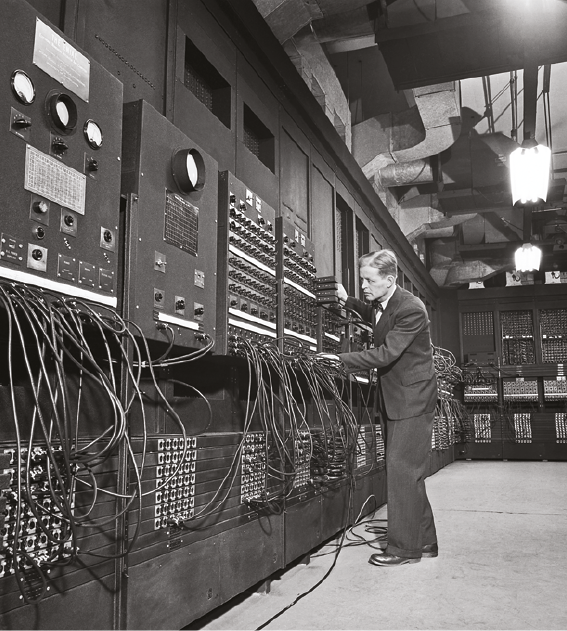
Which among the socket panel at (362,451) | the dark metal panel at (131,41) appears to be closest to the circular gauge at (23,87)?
the dark metal panel at (131,41)

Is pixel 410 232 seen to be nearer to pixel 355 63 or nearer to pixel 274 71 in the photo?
pixel 355 63

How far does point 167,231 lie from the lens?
201 centimetres

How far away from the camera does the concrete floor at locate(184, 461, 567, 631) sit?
2143 millimetres

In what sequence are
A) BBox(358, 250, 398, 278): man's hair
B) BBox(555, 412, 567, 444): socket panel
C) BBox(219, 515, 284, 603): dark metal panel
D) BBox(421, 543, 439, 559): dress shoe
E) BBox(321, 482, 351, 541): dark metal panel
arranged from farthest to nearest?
1. BBox(555, 412, 567, 444): socket panel
2. BBox(321, 482, 351, 541): dark metal panel
3. BBox(358, 250, 398, 278): man's hair
4. BBox(421, 543, 439, 559): dress shoe
5. BBox(219, 515, 284, 603): dark metal panel

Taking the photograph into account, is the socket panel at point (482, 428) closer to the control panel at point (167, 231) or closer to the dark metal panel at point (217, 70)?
the dark metal panel at point (217, 70)

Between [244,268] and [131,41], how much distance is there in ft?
3.21

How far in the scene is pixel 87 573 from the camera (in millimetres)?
1540

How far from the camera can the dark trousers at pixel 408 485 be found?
2928 mm

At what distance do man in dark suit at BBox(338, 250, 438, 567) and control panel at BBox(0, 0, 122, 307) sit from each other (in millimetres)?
1588

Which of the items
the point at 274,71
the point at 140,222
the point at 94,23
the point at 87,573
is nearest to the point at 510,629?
the point at 87,573

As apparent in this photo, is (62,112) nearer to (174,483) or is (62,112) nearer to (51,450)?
(51,450)

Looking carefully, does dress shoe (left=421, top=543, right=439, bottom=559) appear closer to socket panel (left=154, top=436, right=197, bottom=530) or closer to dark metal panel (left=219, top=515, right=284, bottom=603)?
dark metal panel (left=219, top=515, right=284, bottom=603)

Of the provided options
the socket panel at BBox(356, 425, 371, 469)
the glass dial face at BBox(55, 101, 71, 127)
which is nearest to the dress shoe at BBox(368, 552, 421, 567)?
the socket panel at BBox(356, 425, 371, 469)

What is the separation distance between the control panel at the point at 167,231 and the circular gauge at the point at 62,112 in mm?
331
